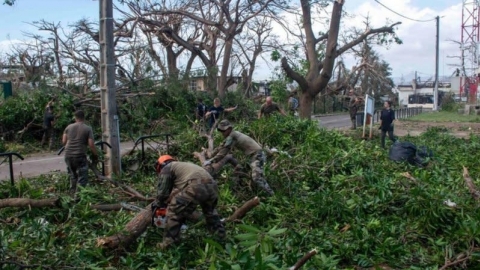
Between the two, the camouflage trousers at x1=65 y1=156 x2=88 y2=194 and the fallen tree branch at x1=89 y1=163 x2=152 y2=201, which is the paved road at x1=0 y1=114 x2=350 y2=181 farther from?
the camouflage trousers at x1=65 y1=156 x2=88 y2=194

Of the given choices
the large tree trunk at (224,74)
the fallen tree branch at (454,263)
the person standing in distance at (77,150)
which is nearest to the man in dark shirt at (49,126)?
the person standing in distance at (77,150)

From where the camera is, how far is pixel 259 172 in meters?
8.05

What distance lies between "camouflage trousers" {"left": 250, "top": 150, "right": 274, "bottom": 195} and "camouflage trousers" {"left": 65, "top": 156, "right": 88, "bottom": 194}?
2.78m

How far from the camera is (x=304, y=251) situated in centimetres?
568

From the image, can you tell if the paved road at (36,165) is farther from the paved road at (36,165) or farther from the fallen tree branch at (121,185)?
the fallen tree branch at (121,185)

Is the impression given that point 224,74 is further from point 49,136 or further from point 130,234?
point 130,234

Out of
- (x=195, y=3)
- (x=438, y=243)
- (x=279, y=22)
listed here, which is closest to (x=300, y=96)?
(x=279, y=22)

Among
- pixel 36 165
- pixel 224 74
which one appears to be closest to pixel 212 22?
pixel 224 74

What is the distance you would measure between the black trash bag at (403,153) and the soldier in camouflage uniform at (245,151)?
431cm

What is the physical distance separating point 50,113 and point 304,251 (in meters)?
11.8

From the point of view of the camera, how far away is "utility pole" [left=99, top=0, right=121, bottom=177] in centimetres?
906

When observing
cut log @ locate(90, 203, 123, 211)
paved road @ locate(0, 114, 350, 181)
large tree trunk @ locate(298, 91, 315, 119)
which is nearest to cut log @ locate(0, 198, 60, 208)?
cut log @ locate(90, 203, 123, 211)

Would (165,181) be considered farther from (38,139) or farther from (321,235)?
(38,139)

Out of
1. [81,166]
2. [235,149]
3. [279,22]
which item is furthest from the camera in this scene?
[279,22]
